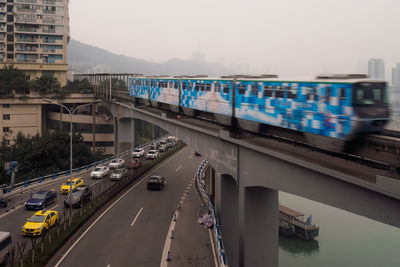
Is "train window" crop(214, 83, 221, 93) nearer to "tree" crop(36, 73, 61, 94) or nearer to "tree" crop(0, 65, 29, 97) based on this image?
"tree" crop(36, 73, 61, 94)

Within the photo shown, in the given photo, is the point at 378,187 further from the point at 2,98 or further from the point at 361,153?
the point at 2,98

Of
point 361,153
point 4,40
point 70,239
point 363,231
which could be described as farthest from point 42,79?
point 361,153

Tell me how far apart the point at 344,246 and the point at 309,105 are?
117 feet

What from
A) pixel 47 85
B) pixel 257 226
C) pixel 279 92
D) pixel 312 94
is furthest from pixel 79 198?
pixel 47 85

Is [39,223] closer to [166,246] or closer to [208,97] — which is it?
[166,246]

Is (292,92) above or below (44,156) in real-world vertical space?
above

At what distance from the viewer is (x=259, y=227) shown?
65.2ft

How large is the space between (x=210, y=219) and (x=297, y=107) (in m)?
12.3

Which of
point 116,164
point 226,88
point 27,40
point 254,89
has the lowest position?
point 116,164

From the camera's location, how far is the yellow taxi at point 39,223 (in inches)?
893

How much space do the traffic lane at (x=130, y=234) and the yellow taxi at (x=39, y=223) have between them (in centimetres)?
271

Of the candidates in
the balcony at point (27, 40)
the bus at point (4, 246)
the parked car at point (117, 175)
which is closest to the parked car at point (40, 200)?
the parked car at point (117, 175)

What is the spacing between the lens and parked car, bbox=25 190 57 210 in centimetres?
2854

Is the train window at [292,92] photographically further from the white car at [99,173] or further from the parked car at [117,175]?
the white car at [99,173]
